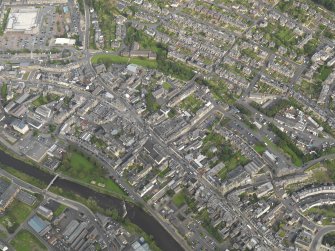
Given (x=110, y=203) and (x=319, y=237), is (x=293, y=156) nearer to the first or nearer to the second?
(x=319, y=237)

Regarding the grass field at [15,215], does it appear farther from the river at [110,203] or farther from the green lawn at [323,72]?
the green lawn at [323,72]

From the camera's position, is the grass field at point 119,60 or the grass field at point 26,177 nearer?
the grass field at point 26,177

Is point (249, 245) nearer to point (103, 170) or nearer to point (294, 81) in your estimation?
point (103, 170)

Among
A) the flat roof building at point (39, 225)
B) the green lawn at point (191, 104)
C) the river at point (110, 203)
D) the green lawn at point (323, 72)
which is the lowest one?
the flat roof building at point (39, 225)

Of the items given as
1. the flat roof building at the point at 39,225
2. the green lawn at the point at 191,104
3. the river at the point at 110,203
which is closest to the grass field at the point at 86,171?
the river at the point at 110,203

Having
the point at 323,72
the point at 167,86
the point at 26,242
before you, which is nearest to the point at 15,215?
the point at 26,242

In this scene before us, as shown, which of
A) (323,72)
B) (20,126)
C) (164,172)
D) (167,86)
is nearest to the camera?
(164,172)

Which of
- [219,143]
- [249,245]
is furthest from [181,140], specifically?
[249,245]
